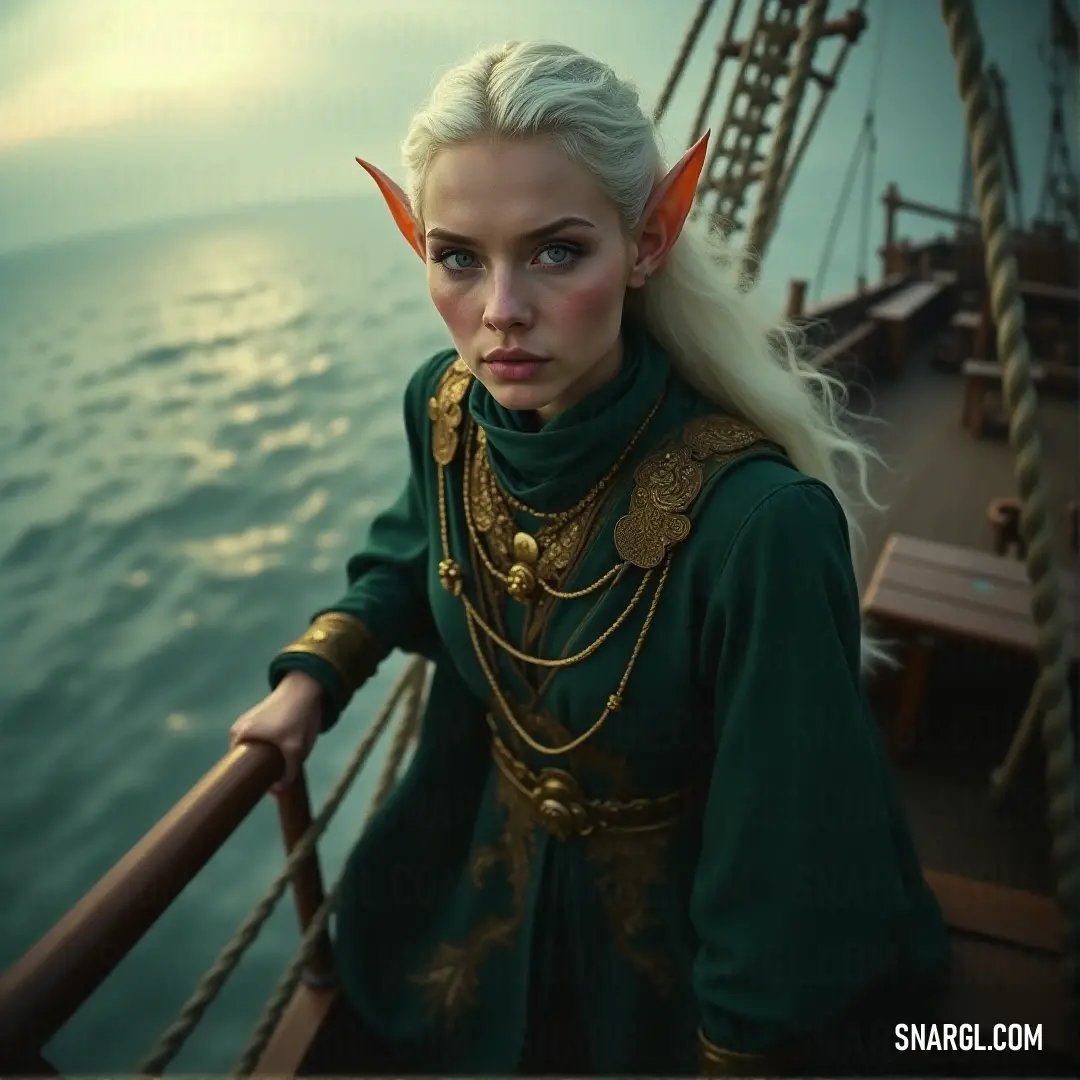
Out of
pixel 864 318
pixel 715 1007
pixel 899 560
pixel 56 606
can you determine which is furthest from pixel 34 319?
pixel 715 1007

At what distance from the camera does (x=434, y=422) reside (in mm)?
1092

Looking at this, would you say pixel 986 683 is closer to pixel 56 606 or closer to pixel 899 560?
pixel 899 560

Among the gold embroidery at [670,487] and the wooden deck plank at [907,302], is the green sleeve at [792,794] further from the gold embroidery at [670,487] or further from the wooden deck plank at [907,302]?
the wooden deck plank at [907,302]

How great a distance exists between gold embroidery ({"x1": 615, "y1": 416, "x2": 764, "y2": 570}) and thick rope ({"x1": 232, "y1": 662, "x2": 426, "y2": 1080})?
589 millimetres

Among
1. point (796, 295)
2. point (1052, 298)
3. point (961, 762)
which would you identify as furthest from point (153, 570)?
point (961, 762)

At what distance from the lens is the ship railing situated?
629mm

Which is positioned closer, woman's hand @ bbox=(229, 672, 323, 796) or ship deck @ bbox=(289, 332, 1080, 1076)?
woman's hand @ bbox=(229, 672, 323, 796)

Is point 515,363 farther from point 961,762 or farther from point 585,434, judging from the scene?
point 961,762

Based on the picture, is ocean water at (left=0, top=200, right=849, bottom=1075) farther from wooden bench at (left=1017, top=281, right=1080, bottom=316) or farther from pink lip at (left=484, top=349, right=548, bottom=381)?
wooden bench at (left=1017, top=281, right=1080, bottom=316)

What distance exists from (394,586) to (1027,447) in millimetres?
793

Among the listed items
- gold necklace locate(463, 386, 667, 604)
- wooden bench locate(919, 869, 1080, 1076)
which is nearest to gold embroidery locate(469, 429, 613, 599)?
gold necklace locate(463, 386, 667, 604)

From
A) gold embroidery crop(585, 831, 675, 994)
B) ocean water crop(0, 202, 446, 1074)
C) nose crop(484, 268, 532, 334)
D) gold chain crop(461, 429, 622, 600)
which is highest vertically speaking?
nose crop(484, 268, 532, 334)

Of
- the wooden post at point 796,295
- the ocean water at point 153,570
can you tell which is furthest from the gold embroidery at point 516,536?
the wooden post at point 796,295

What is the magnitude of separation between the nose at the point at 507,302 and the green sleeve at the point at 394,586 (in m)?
0.37
